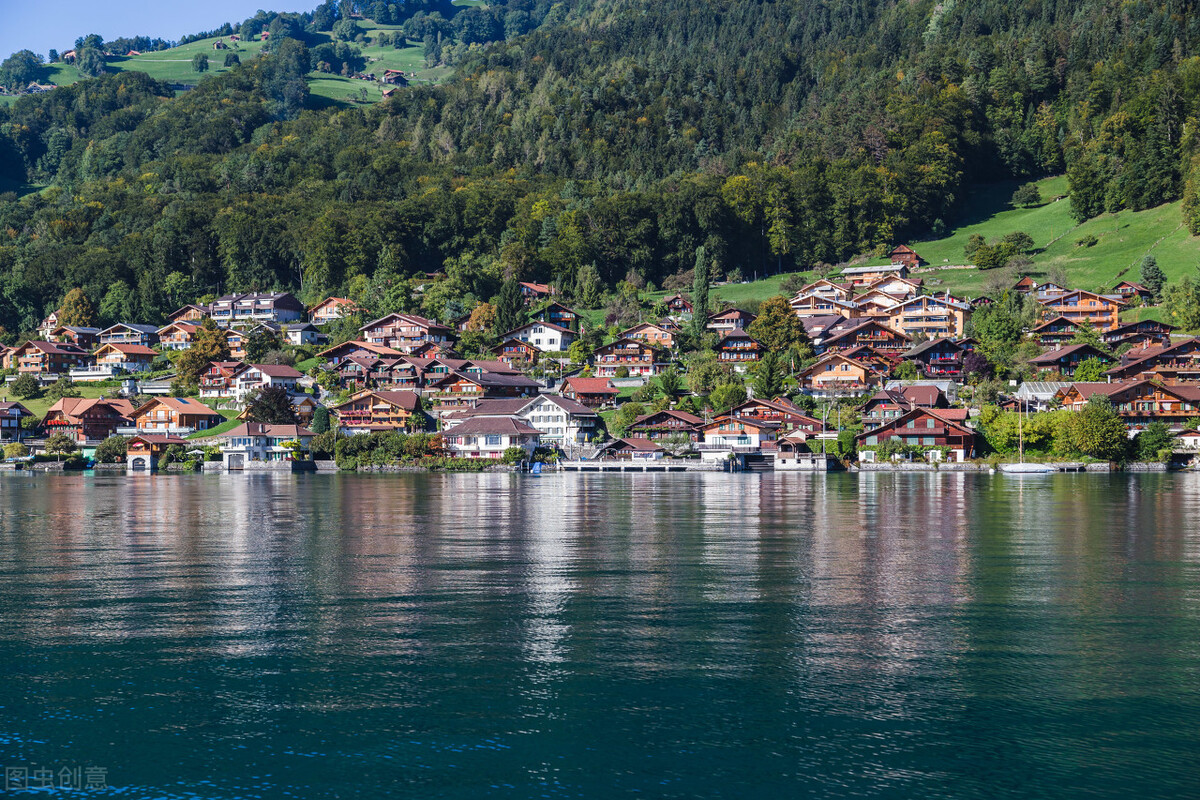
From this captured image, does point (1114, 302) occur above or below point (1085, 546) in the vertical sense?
above

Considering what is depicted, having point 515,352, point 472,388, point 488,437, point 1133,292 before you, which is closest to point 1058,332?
point 1133,292

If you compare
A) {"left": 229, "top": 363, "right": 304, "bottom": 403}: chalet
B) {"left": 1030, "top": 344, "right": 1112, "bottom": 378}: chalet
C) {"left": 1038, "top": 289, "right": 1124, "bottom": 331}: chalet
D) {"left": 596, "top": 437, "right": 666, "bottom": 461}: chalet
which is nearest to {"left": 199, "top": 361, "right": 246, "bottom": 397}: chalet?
{"left": 229, "top": 363, "right": 304, "bottom": 403}: chalet

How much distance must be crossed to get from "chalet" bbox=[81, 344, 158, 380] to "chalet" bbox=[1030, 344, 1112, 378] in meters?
82.9

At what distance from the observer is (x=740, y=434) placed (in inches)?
2938

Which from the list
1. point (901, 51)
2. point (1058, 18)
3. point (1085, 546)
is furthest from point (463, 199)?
point (1085, 546)

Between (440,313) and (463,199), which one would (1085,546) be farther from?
(463,199)

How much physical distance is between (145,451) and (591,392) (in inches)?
1366

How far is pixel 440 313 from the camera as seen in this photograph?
110875mm

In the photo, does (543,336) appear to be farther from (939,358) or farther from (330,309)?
(939,358)

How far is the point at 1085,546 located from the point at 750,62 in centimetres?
16360

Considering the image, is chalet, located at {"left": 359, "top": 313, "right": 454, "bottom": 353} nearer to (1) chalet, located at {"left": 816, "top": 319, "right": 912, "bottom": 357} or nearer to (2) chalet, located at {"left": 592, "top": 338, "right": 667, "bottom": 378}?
(2) chalet, located at {"left": 592, "top": 338, "right": 667, "bottom": 378}

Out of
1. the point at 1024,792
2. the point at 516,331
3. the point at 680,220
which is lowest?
the point at 1024,792

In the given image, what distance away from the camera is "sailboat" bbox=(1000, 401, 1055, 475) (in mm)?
63781

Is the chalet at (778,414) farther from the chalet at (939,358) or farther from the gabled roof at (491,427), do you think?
the gabled roof at (491,427)
